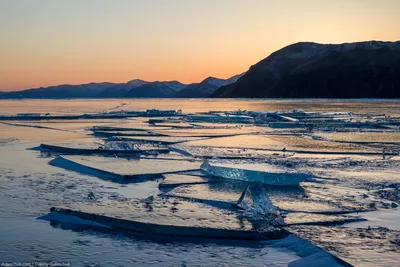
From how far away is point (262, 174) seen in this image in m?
9.54

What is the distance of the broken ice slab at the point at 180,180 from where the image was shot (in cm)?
940

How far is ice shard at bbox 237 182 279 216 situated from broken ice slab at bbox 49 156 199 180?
3.18 meters

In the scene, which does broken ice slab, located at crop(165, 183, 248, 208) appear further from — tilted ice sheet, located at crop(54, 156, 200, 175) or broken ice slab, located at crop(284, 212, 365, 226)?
tilted ice sheet, located at crop(54, 156, 200, 175)

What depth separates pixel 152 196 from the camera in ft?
26.7

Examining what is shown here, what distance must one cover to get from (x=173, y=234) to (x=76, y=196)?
2.73m

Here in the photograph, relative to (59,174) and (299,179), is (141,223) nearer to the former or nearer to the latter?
(299,179)

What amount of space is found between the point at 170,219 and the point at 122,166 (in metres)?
5.11

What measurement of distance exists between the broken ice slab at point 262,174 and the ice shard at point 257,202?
68.8 inches

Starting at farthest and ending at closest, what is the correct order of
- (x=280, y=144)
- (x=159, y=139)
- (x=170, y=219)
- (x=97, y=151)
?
(x=159, y=139), (x=280, y=144), (x=97, y=151), (x=170, y=219)

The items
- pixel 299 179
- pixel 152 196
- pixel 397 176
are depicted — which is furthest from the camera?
pixel 397 176

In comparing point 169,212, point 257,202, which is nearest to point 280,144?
point 257,202

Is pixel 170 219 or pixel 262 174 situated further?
pixel 262 174

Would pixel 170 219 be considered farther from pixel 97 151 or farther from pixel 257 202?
pixel 97 151

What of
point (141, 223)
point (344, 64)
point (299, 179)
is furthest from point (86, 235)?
point (344, 64)
